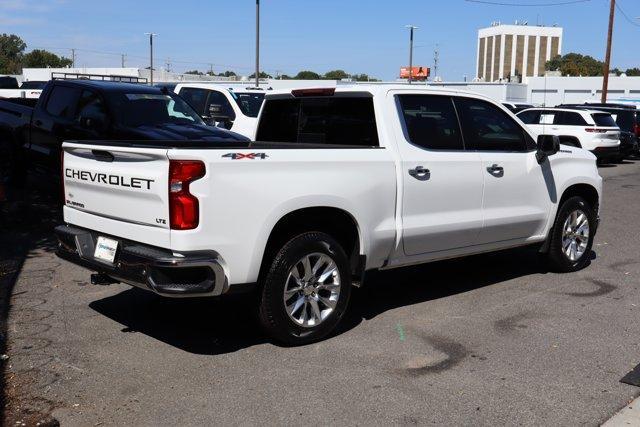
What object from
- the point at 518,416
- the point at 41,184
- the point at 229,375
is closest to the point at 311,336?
the point at 229,375

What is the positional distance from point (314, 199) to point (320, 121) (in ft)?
4.99

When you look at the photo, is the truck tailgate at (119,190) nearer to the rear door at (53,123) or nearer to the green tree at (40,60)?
the rear door at (53,123)

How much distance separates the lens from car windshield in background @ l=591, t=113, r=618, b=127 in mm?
21219

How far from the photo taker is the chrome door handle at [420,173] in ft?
19.3

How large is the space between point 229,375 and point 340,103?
2.68 metres

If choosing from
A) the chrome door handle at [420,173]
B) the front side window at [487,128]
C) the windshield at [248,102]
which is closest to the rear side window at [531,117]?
the windshield at [248,102]

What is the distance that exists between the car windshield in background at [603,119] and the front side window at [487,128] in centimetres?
1556

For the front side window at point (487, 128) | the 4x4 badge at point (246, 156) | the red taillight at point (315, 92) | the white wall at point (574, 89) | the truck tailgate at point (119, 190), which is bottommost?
the truck tailgate at point (119, 190)

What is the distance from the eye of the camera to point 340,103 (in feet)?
20.8

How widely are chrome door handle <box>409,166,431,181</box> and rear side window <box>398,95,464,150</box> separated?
0.77 ft

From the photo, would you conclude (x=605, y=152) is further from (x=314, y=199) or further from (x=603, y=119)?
(x=314, y=199)

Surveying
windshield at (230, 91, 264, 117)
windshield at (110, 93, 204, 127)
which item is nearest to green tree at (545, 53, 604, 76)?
windshield at (230, 91, 264, 117)

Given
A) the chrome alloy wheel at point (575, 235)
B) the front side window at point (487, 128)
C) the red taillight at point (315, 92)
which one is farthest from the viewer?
the chrome alloy wheel at point (575, 235)

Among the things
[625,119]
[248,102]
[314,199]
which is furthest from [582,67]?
[314,199]
